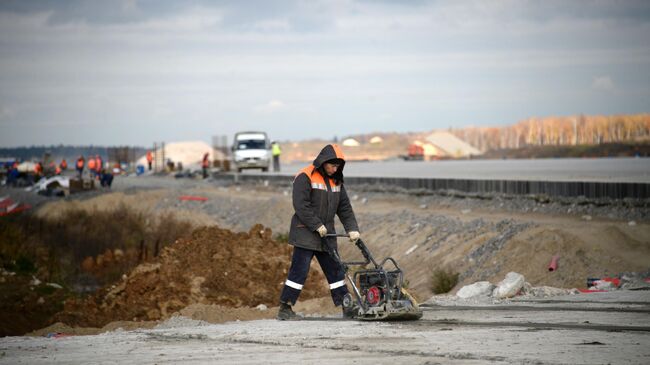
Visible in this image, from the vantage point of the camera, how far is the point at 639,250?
19328mm

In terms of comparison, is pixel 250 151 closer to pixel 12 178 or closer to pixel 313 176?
pixel 12 178

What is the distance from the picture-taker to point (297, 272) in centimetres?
1284

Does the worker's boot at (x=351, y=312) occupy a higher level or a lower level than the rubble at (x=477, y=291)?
higher

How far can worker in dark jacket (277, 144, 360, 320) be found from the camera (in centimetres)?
1238

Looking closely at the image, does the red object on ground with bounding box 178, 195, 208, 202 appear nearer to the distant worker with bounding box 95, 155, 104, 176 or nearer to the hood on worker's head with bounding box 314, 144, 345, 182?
the distant worker with bounding box 95, 155, 104, 176

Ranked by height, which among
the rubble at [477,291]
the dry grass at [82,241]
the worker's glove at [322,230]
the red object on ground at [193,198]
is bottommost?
the dry grass at [82,241]

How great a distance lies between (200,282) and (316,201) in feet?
26.4

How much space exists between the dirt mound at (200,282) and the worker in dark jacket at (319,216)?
6406 millimetres

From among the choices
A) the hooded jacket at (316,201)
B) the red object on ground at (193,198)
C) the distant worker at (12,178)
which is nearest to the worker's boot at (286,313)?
the hooded jacket at (316,201)

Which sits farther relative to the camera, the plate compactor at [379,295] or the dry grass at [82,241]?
the dry grass at [82,241]

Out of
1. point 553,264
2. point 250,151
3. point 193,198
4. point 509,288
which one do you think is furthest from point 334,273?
point 250,151

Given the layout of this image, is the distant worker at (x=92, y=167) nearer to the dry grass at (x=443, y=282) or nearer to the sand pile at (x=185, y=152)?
the dry grass at (x=443, y=282)

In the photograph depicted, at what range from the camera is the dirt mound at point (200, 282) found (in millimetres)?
19500

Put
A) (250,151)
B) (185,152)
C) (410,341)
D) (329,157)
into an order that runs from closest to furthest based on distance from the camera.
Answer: (410,341)
(329,157)
(250,151)
(185,152)
